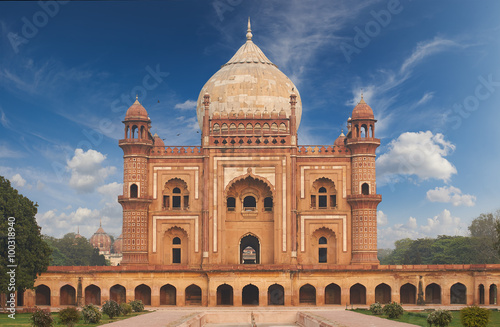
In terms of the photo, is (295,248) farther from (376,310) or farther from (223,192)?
(376,310)

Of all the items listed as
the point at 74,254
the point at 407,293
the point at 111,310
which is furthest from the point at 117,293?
the point at 74,254

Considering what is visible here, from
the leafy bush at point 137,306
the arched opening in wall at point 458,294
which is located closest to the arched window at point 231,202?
the leafy bush at point 137,306

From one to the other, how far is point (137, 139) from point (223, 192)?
6.37 meters

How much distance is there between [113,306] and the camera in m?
29.4

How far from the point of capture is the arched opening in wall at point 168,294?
38.4m

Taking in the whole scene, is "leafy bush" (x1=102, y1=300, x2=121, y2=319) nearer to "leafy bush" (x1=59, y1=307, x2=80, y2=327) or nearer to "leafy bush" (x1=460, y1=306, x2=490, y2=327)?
"leafy bush" (x1=59, y1=307, x2=80, y2=327)

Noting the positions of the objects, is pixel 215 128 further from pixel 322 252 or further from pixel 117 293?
pixel 117 293

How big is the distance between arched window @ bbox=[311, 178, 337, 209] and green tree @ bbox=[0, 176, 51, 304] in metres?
16.6

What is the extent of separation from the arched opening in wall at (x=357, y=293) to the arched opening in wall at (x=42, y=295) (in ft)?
59.8

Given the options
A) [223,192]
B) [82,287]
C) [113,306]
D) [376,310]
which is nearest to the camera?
[113,306]

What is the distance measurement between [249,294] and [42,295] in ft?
41.0

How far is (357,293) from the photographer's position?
127ft

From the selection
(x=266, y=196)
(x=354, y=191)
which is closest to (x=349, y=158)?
(x=354, y=191)

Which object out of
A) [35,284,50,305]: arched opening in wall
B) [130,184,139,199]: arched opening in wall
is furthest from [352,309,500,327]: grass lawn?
[35,284,50,305]: arched opening in wall
